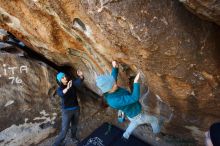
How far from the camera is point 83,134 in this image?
7246 mm

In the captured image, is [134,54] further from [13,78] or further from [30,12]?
[13,78]

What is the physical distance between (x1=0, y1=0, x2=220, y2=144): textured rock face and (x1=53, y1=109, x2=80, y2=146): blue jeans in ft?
3.49

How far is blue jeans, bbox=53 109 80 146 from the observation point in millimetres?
6453

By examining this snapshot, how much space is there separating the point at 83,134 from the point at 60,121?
0.61m

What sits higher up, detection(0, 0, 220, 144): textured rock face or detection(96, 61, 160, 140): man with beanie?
detection(0, 0, 220, 144): textured rock face

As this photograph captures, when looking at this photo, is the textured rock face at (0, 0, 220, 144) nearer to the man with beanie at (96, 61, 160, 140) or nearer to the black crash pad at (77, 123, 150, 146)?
the man with beanie at (96, 61, 160, 140)

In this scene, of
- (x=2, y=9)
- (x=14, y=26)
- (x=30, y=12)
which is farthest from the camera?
(x=14, y=26)

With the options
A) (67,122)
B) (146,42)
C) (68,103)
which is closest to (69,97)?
(68,103)

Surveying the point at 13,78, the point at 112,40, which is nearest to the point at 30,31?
the point at 13,78

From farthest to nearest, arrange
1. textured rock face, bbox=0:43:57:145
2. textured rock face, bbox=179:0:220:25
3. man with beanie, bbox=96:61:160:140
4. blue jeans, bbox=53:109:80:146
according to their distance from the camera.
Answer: textured rock face, bbox=0:43:57:145
blue jeans, bbox=53:109:80:146
man with beanie, bbox=96:61:160:140
textured rock face, bbox=179:0:220:25

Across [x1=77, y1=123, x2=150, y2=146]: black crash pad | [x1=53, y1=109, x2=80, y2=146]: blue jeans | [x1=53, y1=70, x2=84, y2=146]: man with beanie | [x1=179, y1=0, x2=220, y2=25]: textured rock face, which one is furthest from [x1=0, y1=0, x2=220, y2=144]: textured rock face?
[x1=53, y1=109, x2=80, y2=146]: blue jeans

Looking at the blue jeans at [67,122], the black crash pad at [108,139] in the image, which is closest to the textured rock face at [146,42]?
the black crash pad at [108,139]

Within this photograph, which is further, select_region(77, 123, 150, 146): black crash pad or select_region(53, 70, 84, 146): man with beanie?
select_region(77, 123, 150, 146): black crash pad

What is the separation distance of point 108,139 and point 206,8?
4.05 meters
